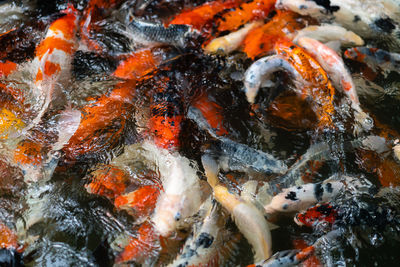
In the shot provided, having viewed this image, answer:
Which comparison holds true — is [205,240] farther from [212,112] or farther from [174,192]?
[212,112]

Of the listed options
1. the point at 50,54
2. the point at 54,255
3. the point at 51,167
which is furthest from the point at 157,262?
the point at 50,54

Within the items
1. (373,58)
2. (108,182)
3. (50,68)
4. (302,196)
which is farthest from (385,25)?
(50,68)

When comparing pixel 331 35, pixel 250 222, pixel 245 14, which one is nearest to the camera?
pixel 250 222

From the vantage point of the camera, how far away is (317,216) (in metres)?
1.86

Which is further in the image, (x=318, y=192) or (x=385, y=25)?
(x=385, y=25)

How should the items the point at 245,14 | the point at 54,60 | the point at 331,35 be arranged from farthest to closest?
the point at 245,14 < the point at 331,35 < the point at 54,60

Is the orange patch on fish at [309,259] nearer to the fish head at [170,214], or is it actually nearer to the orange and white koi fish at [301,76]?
the fish head at [170,214]

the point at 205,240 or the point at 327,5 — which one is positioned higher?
the point at 327,5

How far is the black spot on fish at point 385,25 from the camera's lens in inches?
111

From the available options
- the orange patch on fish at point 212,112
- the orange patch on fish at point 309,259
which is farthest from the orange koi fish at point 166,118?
the orange patch on fish at point 309,259

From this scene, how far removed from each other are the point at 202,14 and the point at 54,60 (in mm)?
1101

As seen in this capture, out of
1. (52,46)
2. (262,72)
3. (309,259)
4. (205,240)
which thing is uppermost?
(52,46)

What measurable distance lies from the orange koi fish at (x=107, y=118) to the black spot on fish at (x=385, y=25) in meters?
1.74

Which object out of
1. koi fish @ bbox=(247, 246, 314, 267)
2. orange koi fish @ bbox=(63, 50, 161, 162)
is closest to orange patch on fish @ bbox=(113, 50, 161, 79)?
orange koi fish @ bbox=(63, 50, 161, 162)
